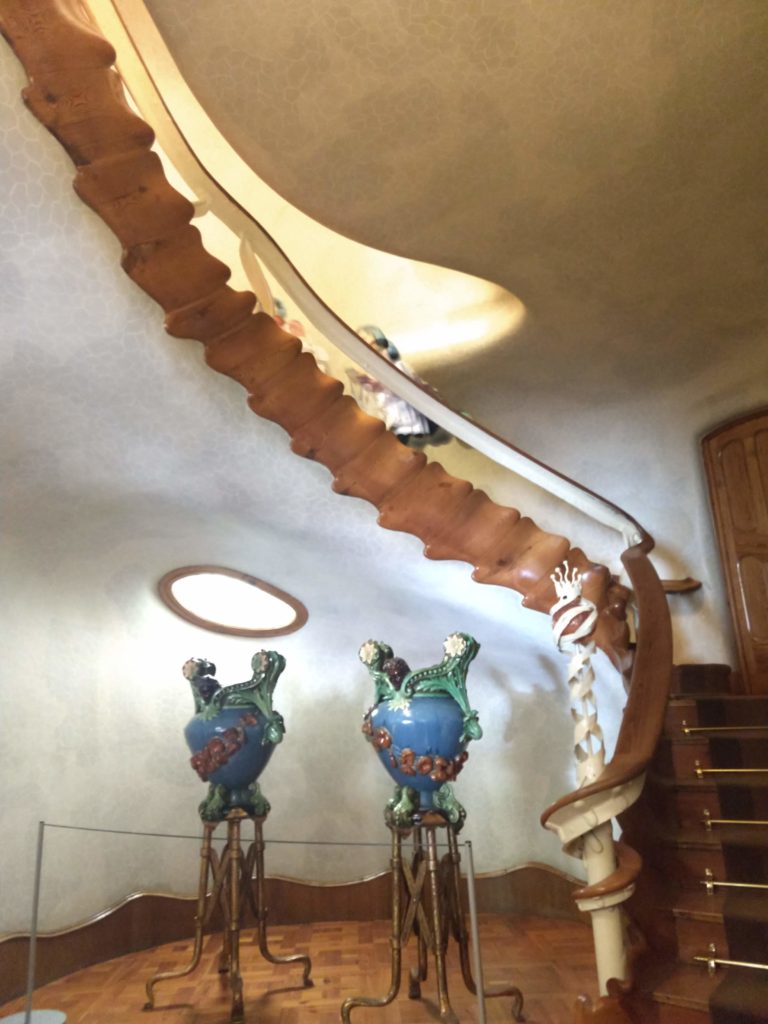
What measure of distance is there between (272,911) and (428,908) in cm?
207

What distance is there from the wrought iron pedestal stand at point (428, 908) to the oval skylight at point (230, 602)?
6.54 ft

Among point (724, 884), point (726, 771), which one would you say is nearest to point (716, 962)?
point (724, 884)

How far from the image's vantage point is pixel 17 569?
373 centimetres

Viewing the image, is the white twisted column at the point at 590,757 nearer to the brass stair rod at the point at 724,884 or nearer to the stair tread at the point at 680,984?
the stair tread at the point at 680,984

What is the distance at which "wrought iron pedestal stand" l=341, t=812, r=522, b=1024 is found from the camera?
9.57ft

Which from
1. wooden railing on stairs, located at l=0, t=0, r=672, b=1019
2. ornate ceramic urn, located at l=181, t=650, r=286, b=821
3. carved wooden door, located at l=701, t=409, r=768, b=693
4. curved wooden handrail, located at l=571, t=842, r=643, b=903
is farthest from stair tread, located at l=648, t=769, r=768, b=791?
ornate ceramic urn, located at l=181, t=650, r=286, b=821

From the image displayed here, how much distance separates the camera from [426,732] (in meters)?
3.09

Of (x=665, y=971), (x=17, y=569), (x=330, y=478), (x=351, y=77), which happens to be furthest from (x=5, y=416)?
(x=665, y=971)

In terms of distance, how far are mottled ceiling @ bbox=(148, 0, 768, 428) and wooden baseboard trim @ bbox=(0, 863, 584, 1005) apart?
355cm

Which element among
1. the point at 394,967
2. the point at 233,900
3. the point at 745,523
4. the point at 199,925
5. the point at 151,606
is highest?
the point at 745,523

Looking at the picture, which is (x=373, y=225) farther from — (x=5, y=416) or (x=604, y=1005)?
(x=604, y=1005)

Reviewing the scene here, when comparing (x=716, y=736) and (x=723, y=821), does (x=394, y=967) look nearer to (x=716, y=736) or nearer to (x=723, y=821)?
(x=723, y=821)

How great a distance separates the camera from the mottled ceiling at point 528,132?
2908 millimetres

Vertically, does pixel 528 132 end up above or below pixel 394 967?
above
